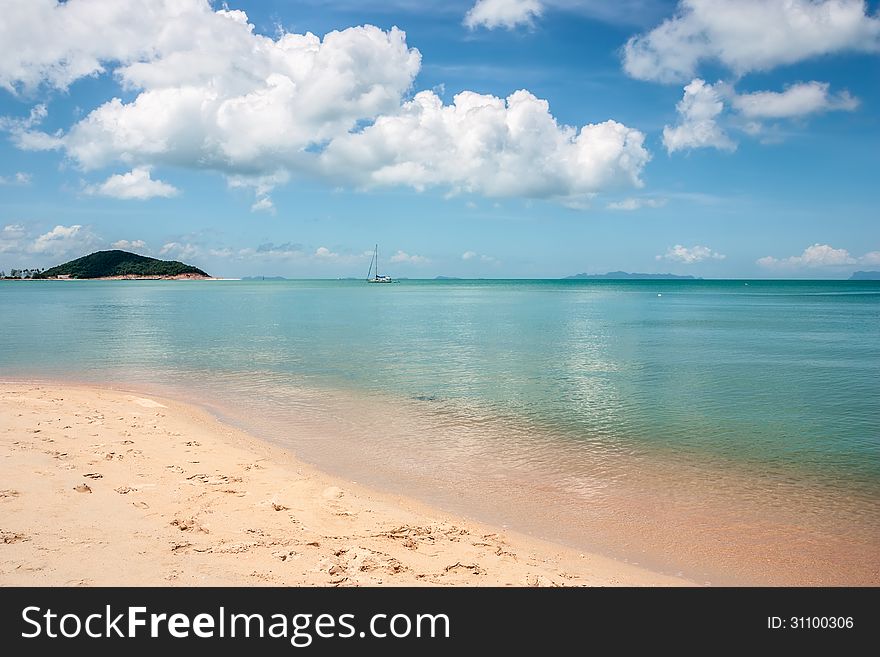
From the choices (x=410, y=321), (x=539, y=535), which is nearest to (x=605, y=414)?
(x=539, y=535)

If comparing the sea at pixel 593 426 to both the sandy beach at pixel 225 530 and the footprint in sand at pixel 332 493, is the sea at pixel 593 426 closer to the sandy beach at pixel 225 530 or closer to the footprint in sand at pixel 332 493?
the sandy beach at pixel 225 530

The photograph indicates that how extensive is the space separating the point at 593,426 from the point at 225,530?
33.9 feet

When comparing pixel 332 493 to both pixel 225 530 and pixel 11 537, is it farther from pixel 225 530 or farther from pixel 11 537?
pixel 11 537

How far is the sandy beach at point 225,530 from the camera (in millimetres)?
6750

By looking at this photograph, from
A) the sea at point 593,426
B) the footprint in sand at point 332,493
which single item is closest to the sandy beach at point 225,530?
the footprint in sand at point 332,493

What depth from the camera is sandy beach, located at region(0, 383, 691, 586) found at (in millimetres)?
6750

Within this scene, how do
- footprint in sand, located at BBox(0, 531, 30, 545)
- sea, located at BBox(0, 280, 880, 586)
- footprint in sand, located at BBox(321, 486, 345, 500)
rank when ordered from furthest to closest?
footprint in sand, located at BBox(321, 486, 345, 500) < sea, located at BBox(0, 280, 880, 586) < footprint in sand, located at BBox(0, 531, 30, 545)

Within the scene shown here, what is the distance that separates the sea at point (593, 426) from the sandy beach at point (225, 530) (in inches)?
38.7

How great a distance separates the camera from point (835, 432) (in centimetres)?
1495

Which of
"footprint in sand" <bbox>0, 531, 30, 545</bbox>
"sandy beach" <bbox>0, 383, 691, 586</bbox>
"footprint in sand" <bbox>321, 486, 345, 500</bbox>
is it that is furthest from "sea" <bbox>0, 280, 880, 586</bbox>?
"footprint in sand" <bbox>0, 531, 30, 545</bbox>

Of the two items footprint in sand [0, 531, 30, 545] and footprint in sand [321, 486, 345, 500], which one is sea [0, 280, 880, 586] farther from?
footprint in sand [0, 531, 30, 545]

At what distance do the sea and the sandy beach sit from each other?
984mm
